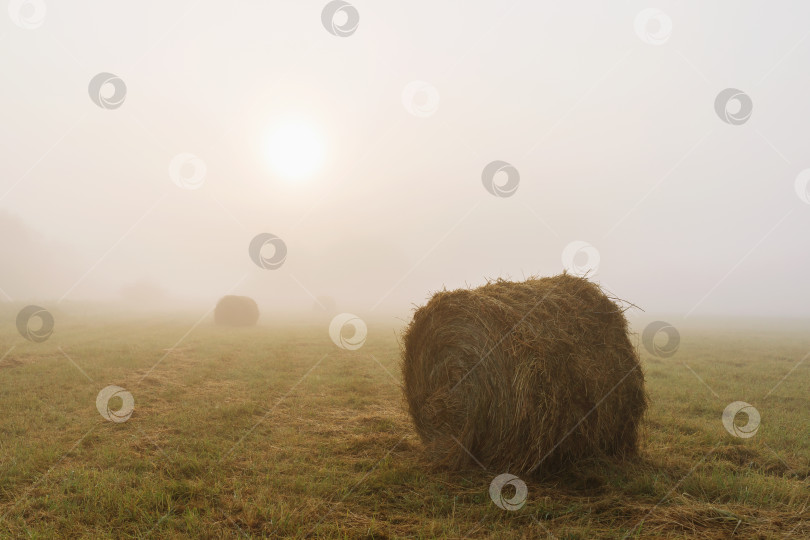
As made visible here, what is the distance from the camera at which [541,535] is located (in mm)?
3947

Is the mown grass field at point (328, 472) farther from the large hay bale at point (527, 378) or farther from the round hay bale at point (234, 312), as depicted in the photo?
the round hay bale at point (234, 312)

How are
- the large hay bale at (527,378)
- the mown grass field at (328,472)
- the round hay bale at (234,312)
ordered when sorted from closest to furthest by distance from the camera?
the mown grass field at (328,472), the large hay bale at (527,378), the round hay bale at (234,312)

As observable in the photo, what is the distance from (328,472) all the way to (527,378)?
9.22ft

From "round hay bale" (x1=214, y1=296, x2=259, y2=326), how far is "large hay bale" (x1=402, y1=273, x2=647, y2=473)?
2253 centimetres

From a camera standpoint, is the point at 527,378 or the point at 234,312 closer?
the point at 527,378

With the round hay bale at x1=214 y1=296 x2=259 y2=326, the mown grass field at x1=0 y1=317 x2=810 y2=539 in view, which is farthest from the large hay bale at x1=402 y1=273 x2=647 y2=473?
the round hay bale at x1=214 y1=296 x2=259 y2=326

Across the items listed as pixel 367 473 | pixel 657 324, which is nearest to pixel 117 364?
pixel 367 473

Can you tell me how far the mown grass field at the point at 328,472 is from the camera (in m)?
4.11

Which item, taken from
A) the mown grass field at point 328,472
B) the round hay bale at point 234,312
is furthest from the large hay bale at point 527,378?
the round hay bale at point 234,312

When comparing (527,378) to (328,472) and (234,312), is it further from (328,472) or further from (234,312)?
(234,312)

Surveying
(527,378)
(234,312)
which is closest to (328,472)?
(527,378)

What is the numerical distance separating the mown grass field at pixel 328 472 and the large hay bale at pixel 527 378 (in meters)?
0.33

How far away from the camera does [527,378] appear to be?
17.0 feet

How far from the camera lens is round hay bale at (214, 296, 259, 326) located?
2617 cm
